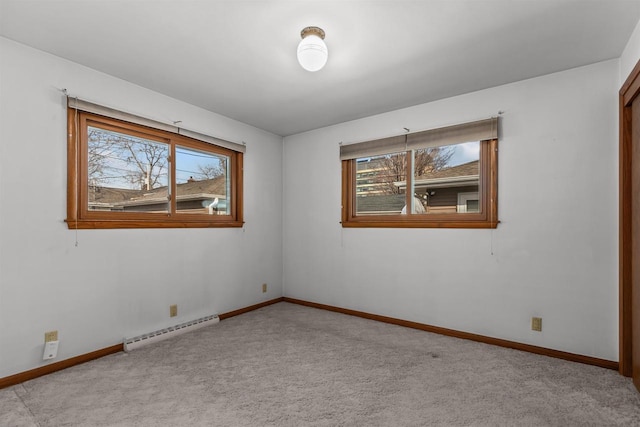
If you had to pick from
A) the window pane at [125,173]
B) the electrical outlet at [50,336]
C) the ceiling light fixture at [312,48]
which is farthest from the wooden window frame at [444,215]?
the electrical outlet at [50,336]

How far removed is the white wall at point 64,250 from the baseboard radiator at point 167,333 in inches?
2.7

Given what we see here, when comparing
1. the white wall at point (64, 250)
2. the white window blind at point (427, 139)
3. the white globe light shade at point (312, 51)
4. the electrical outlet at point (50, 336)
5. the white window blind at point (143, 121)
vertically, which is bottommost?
the electrical outlet at point (50, 336)

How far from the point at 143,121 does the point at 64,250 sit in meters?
1.31

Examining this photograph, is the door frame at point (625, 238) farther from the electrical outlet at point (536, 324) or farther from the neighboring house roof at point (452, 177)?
the neighboring house roof at point (452, 177)

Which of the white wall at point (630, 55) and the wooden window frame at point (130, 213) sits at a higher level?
the white wall at point (630, 55)

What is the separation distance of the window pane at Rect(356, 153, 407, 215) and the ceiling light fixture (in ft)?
6.16

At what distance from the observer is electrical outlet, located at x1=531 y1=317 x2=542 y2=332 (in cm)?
271

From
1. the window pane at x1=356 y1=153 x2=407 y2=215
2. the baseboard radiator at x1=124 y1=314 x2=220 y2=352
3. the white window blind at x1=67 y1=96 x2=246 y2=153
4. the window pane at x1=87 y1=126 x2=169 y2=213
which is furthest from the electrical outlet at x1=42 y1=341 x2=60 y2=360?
the window pane at x1=356 y1=153 x2=407 y2=215

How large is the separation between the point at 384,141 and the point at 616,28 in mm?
2022

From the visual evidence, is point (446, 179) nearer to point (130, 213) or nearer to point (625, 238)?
point (625, 238)

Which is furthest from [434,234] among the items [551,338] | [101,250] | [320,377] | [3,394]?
[3,394]

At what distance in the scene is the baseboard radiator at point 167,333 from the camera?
9.14 ft

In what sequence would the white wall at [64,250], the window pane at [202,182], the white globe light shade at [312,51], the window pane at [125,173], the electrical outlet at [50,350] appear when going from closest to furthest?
the white globe light shade at [312,51] < the white wall at [64,250] < the electrical outlet at [50,350] < the window pane at [125,173] < the window pane at [202,182]

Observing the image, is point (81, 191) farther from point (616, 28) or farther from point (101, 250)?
point (616, 28)
